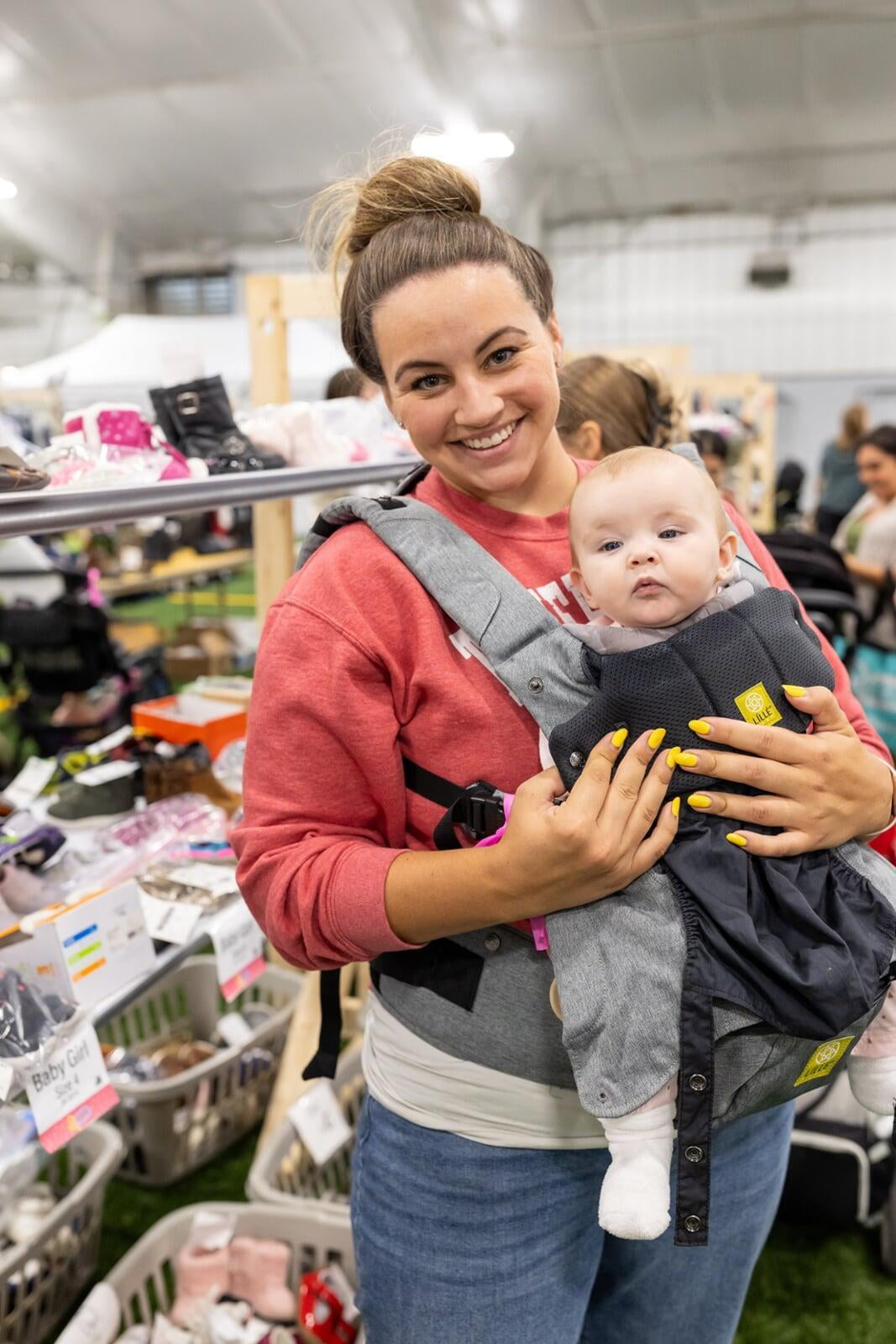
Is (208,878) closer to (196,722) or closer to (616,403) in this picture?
(196,722)

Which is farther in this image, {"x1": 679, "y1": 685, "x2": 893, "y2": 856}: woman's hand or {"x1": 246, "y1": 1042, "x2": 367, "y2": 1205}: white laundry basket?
{"x1": 246, "y1": 1042, "x2": 367, "y2": 1205}: white laundry basket

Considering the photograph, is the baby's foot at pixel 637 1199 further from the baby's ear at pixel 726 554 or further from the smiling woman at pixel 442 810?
the baby's ear at pixel 726 554

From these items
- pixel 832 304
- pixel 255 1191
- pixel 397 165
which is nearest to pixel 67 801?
pixel 255 1191

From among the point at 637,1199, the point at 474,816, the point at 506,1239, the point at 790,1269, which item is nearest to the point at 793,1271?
the point at 790,1269

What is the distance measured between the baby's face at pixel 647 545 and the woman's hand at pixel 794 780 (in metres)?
0.15

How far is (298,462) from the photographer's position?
229 centimetres

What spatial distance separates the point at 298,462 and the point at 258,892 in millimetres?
1382

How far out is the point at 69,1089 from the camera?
1.30 m

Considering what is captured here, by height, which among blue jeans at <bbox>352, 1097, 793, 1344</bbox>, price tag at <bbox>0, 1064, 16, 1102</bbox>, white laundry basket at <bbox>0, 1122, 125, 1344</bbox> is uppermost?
price tag at <bbox>0, 1064, 16, 1102</bbox>

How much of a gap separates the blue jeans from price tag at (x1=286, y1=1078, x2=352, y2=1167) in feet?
2.99

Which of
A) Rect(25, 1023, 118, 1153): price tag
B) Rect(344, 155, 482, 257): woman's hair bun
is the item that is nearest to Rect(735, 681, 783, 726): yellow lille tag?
Rect(344, 155, 482, 257): woman's hair bun

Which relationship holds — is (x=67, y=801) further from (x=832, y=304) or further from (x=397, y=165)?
(x=832, y=304)

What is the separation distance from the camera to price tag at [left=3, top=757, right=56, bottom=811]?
2256 millimetres

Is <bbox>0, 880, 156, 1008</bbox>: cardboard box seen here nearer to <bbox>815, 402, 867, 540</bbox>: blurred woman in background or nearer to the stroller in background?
the stroller in background
